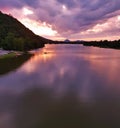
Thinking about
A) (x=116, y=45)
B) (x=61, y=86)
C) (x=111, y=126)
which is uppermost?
(x=111, y=126)

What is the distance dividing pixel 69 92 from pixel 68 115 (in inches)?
298

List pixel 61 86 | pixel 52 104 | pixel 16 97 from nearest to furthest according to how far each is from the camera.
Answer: pixel 52 104
pixel 16 97
pixel 61 86

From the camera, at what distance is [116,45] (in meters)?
177

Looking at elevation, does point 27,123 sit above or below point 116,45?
above

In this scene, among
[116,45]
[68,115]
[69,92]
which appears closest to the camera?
[68,115]

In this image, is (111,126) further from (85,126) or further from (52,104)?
(52,104)

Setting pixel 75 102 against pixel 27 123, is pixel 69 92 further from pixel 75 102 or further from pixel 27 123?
pixel 27 123

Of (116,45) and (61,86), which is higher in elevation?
(61,86)

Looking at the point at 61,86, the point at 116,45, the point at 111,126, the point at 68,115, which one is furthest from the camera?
the point at 116,45

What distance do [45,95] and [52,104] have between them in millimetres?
3365

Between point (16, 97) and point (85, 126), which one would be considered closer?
point (85, 126)

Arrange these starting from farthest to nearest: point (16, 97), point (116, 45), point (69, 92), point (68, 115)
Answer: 1. point (116, 45)
2. point (69, 92)
3. point (16, 97)
4. point (68, 115)

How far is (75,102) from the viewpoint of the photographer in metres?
19.7

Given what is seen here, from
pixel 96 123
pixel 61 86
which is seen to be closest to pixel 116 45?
pixel 61 86
